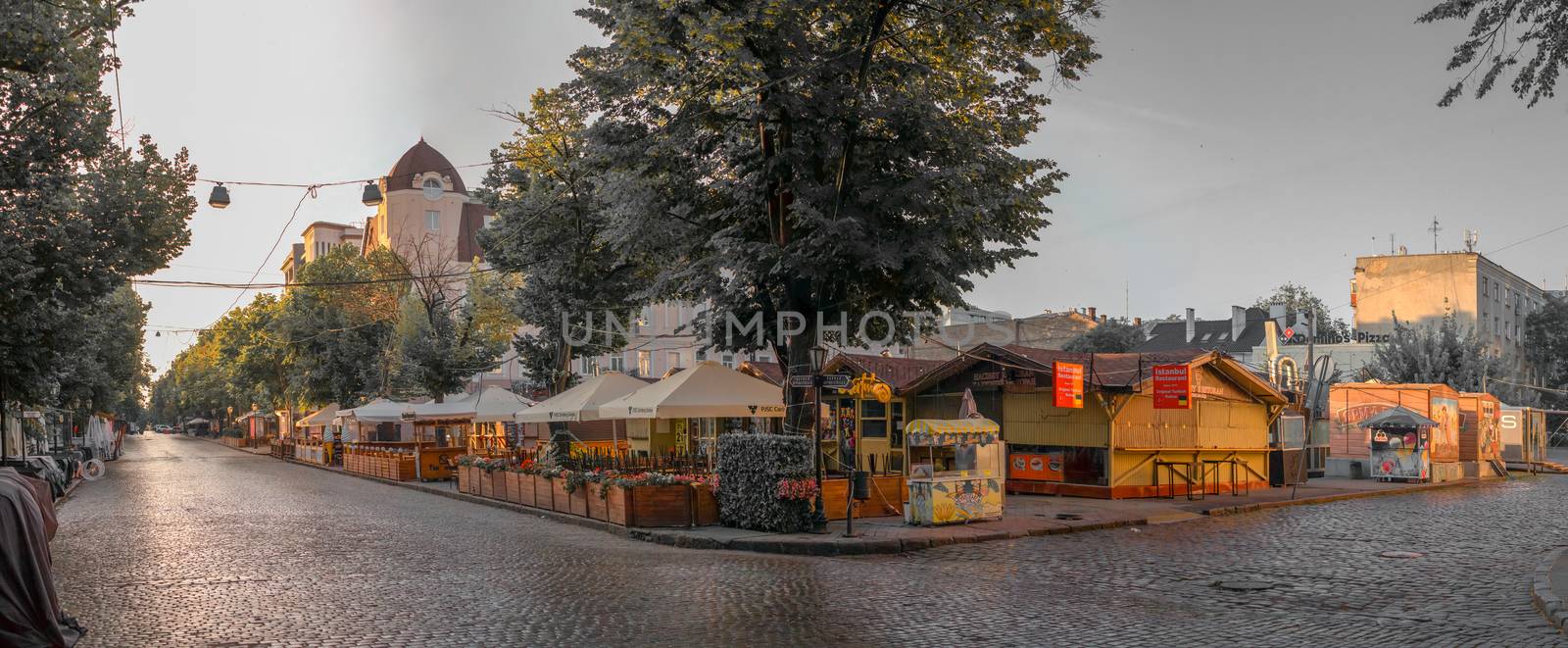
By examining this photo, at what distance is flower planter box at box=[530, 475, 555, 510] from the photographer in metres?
22.0

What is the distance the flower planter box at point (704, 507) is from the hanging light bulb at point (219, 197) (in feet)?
45.6

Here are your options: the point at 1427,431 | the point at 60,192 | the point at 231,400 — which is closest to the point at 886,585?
the point at 60,192

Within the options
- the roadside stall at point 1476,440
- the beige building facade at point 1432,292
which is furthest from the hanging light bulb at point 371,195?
the beige building facade at point 1432,292

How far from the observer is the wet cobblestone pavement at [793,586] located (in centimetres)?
914

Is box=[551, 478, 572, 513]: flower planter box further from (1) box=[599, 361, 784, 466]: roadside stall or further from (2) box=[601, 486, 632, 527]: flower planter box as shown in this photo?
(2) box=[601, 486, 632, 527]: flower planter box

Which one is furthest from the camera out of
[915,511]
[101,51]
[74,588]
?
[101,51]

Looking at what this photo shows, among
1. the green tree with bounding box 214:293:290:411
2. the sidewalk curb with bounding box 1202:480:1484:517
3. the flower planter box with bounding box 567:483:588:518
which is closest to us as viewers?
the flower planter box with bounding box 567:483:588:518

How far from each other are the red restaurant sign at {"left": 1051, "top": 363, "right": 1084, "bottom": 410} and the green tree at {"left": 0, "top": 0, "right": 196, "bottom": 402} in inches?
660

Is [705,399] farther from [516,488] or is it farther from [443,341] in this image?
[443,341]

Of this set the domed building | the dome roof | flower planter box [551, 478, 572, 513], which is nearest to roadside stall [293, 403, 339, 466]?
the domed building

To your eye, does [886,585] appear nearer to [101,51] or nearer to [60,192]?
[60,192]

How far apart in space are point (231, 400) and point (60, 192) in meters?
97.6

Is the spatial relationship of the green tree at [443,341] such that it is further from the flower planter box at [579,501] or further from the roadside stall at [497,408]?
the flower planter box at [579,501]

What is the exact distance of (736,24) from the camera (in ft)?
53.8
